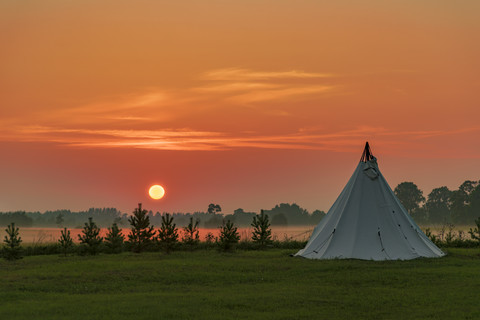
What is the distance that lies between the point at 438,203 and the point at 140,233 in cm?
12393

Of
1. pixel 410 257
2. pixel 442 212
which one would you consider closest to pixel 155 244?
pixel 410 257

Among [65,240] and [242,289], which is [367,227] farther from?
[65,240]

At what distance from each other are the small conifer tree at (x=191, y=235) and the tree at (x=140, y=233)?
2.20m

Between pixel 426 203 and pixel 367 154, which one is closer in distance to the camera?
pixel 367 154

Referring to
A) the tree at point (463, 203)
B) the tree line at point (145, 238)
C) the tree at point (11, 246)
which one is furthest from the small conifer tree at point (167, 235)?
the tree at point (463, 203)

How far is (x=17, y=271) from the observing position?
88.7ft

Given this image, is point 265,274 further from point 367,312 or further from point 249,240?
point 249,240

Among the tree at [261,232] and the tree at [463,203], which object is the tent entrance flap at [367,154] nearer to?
the tree at [261,232]

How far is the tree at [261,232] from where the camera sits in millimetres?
40625

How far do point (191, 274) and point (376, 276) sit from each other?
742 cm

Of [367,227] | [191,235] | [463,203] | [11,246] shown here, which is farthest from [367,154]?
[463,203]

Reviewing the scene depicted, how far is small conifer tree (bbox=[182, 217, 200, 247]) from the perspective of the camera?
3997 centimetres

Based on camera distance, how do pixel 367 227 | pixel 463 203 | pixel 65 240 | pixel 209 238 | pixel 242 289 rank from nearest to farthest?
pixel 242 289, pixel 367 227, pixel 65 240, pixel 209 238, pixel 463 203

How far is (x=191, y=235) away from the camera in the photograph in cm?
4047
